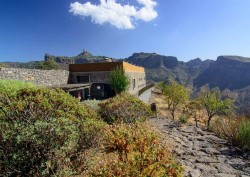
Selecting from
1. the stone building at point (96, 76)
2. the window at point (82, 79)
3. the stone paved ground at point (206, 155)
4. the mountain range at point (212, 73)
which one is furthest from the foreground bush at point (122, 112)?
the mountain range at point (212, 73)

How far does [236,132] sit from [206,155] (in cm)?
196

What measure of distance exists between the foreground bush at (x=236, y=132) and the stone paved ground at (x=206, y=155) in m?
0.27

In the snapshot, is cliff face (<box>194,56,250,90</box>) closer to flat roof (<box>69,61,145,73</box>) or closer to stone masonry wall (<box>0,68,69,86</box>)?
flat roof (<box>69,61,145,73</box>)

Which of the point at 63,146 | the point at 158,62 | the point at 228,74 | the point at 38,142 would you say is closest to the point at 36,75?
the point at 63,146

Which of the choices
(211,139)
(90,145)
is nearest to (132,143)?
(90,145)

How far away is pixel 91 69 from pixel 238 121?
833 inches

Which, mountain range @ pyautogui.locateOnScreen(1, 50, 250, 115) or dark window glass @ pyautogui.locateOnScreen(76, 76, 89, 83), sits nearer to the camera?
dark window glass @ pyautogui.locateOnScreen(76, 76, 89, 83)

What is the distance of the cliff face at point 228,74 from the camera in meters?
101

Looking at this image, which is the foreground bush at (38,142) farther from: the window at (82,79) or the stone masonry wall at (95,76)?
the window at (82,79)

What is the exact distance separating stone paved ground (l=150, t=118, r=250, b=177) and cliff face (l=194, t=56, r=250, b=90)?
323 ft

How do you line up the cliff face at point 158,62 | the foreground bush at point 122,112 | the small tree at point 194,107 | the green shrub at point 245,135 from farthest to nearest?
the cliff face at point 158,62, the small tree at point 194,107, the foreground bush at point 122,112, the green shrub at point 245,135

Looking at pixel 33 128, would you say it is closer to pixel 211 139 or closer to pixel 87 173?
A: pixel 87 173

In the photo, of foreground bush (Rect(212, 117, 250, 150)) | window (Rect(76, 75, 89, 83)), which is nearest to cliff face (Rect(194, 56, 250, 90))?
window (Rect(76, 75, 89, 83))

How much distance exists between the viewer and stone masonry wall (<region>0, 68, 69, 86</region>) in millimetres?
17578
